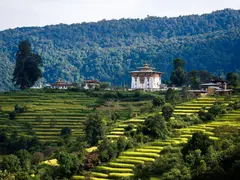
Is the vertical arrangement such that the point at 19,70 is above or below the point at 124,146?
above

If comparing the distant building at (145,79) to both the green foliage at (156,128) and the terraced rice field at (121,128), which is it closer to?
the terraced rice field at (121,128)

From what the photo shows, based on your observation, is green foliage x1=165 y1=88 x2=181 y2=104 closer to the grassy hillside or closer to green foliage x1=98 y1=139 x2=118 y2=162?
the grassy hillside

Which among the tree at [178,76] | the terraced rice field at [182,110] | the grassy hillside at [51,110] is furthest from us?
the tree at [178,76]

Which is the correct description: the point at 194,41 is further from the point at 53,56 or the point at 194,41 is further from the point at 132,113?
the point at 132,113

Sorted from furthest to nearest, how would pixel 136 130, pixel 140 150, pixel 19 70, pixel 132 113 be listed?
pixel 19 70, pixel 132 113, pixel 136 130, pixel 140 150

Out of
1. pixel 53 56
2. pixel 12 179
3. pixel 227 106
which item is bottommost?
pixel 12 179

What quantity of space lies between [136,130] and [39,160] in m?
7.46

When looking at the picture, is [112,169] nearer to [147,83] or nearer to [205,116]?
[205,116]

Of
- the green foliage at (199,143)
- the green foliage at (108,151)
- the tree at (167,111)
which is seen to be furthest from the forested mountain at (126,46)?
the green foliage at (199,143)

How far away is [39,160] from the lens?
145 ft

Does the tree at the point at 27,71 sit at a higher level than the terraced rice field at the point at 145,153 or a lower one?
higher

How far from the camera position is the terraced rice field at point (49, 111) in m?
60.4

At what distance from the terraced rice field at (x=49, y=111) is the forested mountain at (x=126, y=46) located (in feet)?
152

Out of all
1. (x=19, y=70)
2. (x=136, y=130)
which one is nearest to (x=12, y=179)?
(x=136, y=130)
